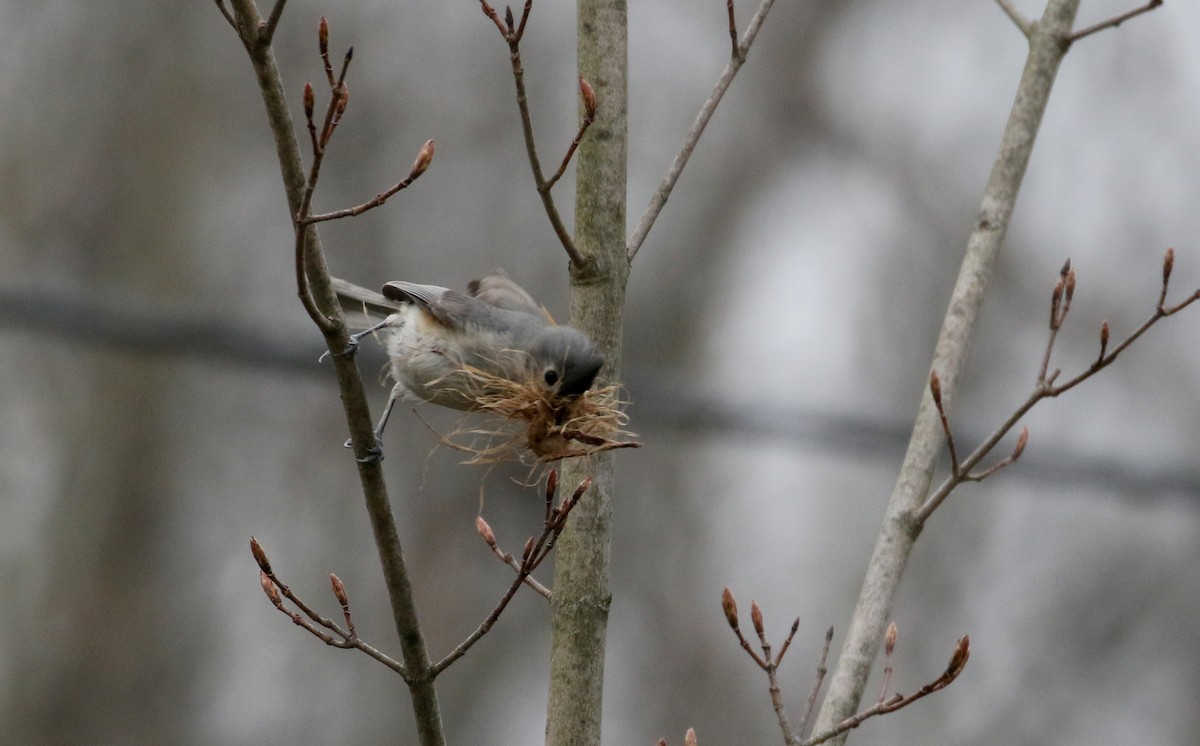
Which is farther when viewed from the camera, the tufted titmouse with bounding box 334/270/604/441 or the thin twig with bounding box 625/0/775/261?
the thin twig with bounding box 625/0/775/261

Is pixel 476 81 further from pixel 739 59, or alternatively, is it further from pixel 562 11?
pixel 739 59

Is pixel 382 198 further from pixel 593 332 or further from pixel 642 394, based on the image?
pixel 642 394

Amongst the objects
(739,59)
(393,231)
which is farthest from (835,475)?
(739,59)

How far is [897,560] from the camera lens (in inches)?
124

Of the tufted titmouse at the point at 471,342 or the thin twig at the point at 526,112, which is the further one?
the tufted titmouse at the point at 471,342

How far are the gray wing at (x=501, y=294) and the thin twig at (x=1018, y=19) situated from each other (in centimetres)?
164

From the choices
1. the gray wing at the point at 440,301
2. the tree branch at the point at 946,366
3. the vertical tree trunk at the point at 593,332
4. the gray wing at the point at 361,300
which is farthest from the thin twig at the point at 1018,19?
the gray wing at the point at 361,300

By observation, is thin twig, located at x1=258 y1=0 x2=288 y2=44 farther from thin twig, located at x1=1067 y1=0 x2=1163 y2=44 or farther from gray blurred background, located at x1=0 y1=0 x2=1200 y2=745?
gray blurred background, located at x1=0 y1=0 x2=1200 y2=745

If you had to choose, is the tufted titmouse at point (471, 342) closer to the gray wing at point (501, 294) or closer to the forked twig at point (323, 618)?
the gray wing at point (501, 294)

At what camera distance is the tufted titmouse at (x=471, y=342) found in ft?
10.4

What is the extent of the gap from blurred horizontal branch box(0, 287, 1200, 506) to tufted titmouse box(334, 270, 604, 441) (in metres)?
1.03

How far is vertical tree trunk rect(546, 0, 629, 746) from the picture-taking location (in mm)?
2982

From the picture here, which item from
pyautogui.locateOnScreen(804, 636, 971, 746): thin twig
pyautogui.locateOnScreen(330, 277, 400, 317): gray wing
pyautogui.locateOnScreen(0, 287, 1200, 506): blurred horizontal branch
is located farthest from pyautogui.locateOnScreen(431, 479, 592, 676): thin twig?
pyautogui.locateOnScreen(0, 287, 1200, 506): blurred horizontal branch

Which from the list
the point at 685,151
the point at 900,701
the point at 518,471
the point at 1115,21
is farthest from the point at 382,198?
the point at 518,471
